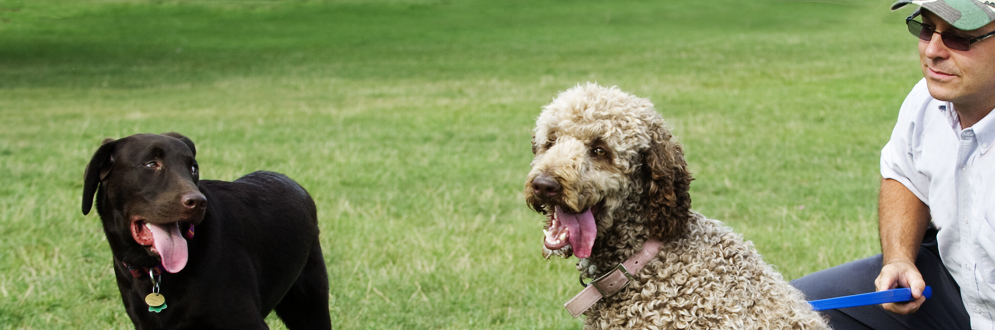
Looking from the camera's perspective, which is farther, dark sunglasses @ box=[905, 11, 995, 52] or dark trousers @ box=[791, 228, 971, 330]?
dark trousers @ box=[791, 228, 971, 330]

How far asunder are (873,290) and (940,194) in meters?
0.68

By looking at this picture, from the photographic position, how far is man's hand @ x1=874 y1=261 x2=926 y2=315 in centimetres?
378

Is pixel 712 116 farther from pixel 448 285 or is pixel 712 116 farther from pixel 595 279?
pixel 595 279

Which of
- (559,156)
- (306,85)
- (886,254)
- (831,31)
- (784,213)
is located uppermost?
(559,156)

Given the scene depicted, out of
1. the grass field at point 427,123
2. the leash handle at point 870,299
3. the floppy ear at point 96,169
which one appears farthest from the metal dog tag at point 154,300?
the leash handle at point 870,299

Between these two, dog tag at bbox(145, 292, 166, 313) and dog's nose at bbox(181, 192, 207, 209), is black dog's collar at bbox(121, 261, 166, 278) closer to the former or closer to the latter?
dog tag at bbox(145, 292, 166, 313)

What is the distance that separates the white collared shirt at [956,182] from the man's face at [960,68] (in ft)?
0.48

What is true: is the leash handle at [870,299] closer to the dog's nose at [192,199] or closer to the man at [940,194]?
the man at [940,194]

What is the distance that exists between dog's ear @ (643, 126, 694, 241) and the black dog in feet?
5.63

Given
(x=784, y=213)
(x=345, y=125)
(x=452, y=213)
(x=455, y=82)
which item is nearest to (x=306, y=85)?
(x=455, y=82)

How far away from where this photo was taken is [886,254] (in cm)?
411

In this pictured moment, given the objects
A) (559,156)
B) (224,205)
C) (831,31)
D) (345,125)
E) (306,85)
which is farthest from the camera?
(831,31)

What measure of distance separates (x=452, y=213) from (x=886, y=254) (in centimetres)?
441

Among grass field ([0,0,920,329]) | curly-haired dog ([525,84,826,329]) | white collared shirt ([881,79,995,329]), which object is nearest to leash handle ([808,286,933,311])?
curly-haired dog ([525,84,826,329])
